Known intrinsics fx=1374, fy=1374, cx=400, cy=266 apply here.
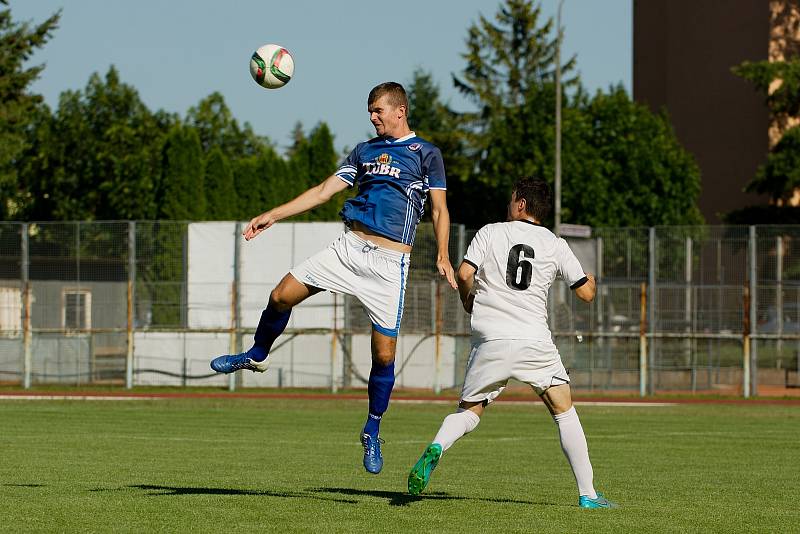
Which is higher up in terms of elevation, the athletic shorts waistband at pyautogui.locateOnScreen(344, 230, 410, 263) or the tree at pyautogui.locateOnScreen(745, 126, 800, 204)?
the tree at pyautogui.locateOnScreen(745, 126, 800, 204)

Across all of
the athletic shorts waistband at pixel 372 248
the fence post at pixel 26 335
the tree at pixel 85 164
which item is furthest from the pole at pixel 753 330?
the tree at pixel 85 164

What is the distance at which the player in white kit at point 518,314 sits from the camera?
346 inches

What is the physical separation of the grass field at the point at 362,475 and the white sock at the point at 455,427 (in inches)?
16.9

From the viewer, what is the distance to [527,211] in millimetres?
9031

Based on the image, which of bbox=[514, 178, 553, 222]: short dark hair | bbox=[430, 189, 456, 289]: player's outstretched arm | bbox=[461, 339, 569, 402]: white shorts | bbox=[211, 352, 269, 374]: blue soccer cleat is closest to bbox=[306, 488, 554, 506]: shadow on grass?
bbox=[461, 339, 569, 402]: white shorts

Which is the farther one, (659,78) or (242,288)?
(659,78)

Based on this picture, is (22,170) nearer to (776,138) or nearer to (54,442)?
(776,138)

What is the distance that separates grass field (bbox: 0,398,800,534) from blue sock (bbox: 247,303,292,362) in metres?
0.98

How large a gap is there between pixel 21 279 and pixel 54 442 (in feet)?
51.8

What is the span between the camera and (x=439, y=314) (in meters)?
28.8

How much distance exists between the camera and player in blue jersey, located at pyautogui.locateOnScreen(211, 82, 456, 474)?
9492mm

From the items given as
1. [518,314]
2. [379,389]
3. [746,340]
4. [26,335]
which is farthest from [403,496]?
[26,335]

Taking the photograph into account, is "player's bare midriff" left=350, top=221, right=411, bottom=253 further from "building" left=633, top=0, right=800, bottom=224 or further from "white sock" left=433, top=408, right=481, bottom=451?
"building" left=633, top=0, right=800, bottom=224

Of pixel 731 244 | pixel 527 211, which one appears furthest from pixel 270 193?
pixel 527 211
